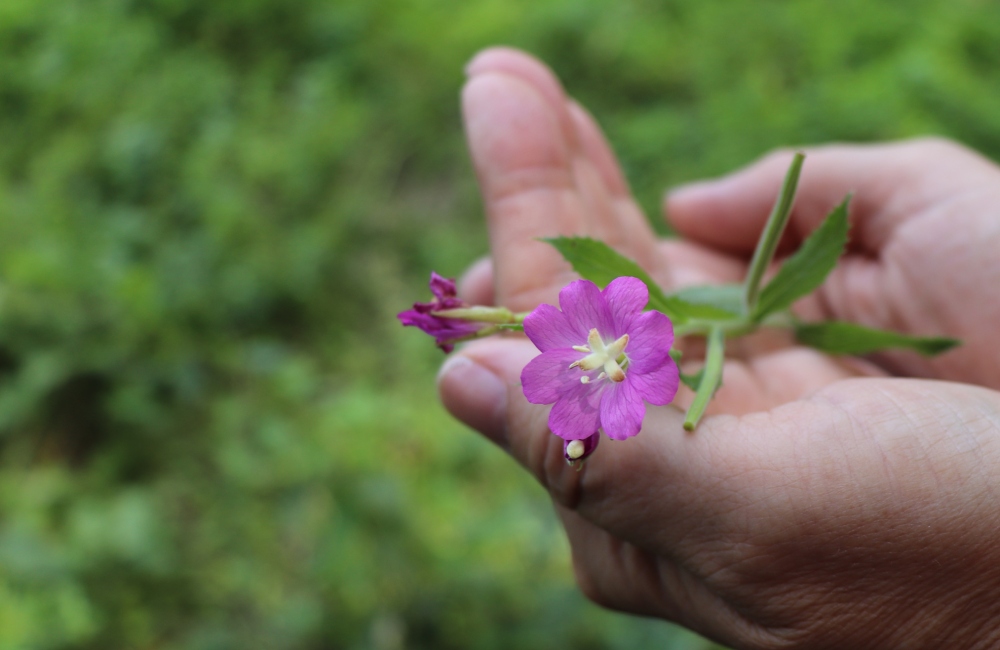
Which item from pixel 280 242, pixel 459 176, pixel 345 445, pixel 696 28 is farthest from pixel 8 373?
pixel 696 28

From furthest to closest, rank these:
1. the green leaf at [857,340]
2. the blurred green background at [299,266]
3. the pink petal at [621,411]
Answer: the blurred green background at [299,266] < the green leaf at [857,340] < the pink petal at [621,411]

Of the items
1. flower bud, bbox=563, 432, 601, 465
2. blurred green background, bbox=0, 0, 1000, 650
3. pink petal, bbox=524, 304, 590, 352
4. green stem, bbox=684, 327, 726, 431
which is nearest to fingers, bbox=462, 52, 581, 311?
green stem, bbox=684, 327, 726, 431

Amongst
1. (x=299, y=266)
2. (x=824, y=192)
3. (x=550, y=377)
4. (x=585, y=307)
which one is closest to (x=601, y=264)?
(x=585, y=307)

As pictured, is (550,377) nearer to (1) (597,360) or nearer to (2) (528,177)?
(1) (597,360)

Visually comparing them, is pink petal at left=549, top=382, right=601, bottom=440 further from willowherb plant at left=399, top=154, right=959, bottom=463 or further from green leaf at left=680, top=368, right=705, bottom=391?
green leaf at left=680, top=368, right=705, bottom=391

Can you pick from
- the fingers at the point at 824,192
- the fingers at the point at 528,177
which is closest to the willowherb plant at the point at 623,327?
the fingers at the point at 528,177

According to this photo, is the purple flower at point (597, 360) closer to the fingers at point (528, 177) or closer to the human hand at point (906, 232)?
the fingers at point (528, 177)
